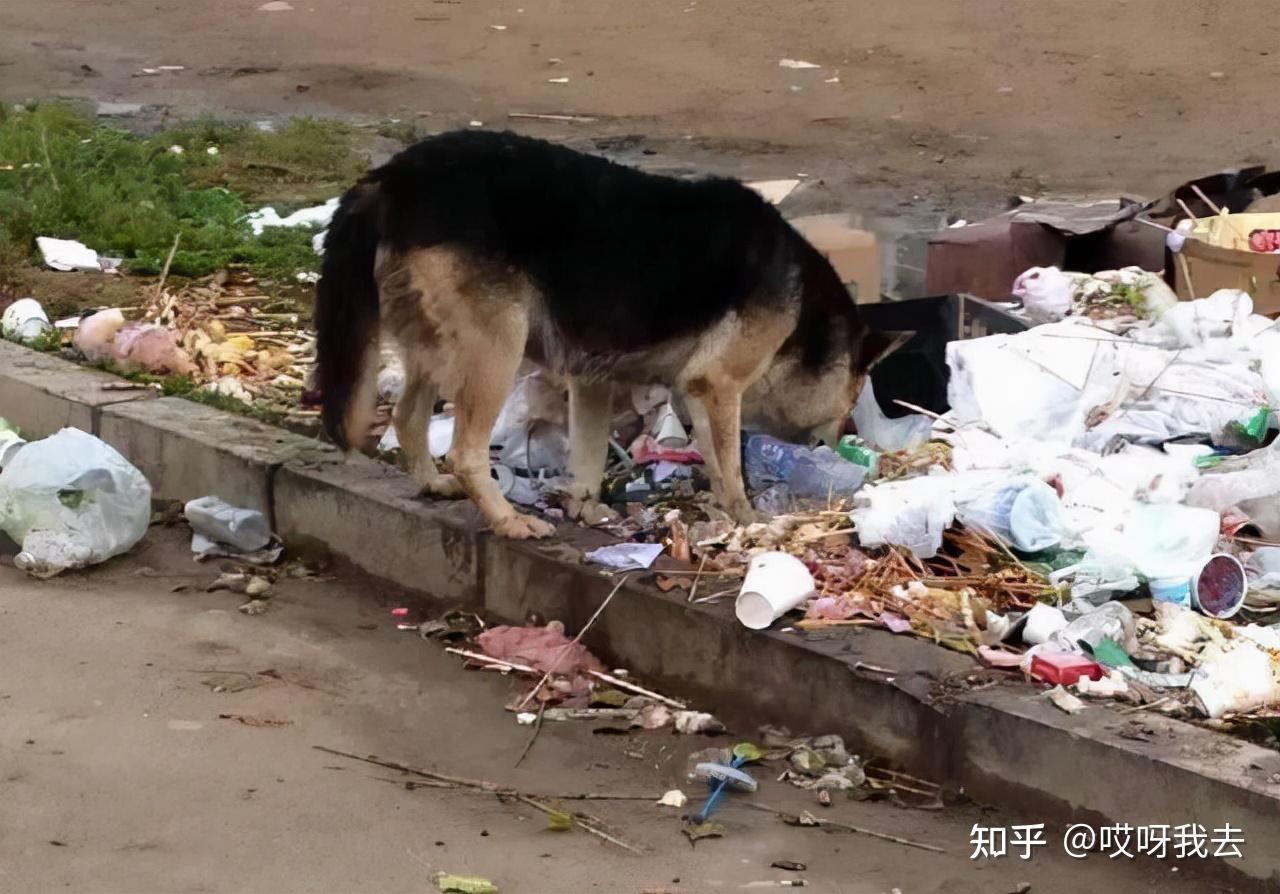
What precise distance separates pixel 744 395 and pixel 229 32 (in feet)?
34.6

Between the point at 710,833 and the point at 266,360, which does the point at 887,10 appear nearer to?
the point at 266,360

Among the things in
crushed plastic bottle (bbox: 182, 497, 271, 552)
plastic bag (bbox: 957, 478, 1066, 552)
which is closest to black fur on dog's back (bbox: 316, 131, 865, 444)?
crushed plastic bottle (bbox: 182, 497, 271, 552)

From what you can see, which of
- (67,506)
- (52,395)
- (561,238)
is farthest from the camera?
(52,395)

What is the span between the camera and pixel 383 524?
A: 577 centimetres

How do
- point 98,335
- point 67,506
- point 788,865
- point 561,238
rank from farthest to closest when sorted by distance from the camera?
1. point 98,335
2. point 67,506
3. point 561,238
4. point 788,865

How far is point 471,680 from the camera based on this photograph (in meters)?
5.09

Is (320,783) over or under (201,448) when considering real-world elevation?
under

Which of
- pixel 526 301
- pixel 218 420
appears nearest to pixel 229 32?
pixel 218 420

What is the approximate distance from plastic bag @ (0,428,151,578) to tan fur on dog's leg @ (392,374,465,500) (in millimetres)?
942

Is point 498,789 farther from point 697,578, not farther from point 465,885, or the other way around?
point 697,578

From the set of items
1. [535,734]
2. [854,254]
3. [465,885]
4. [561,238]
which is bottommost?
[535,734]

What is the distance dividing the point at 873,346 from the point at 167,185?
16.7 ft

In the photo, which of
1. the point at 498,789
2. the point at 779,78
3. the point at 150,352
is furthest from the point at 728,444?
the point at 779,78

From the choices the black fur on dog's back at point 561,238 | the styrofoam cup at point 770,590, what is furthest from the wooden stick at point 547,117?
the styrofoam cup at point 770,590
